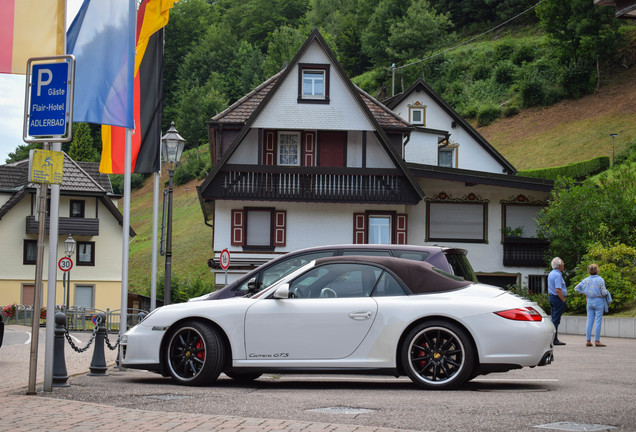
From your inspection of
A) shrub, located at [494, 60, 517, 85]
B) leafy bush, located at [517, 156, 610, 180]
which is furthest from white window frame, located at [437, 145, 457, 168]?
shrub, located at [494, 60, 517, 85]

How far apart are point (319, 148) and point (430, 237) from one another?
6.43 metres

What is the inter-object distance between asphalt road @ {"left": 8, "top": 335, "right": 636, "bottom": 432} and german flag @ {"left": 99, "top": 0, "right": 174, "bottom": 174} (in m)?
5.45

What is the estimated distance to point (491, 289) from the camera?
10594 millimetres

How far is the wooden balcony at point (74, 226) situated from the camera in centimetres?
5871

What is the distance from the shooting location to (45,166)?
386 inches

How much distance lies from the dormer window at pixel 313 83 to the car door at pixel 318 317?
95.8 ft

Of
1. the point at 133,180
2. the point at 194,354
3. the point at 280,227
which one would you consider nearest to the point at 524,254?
the point at 280,227

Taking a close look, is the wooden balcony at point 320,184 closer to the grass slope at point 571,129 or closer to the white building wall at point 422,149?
the white building wall at point 422,149

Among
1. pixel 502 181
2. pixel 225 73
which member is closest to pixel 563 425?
pixel 502 181

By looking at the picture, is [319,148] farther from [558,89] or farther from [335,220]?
[558,89]

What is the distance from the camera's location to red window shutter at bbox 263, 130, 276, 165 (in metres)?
39.8

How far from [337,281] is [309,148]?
97.6ft

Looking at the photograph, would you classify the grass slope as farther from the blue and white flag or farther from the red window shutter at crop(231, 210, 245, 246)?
the blue and white flag

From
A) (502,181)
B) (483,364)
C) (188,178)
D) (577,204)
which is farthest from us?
(188,178)
